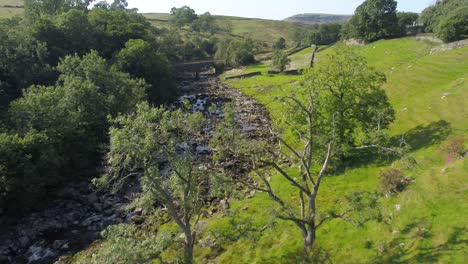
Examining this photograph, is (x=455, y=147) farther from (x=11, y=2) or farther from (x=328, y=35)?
(x=11, y=2)

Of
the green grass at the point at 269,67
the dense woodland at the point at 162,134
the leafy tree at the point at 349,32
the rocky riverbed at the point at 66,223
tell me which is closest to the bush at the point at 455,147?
the dense woodland at the point at 162,134

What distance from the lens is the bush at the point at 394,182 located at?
27125 millimetres

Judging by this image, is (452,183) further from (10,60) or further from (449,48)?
(10,60)

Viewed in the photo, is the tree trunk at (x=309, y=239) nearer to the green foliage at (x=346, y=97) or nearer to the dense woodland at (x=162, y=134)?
the dense woodland at (x=162, y=134)

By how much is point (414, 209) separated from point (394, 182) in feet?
11.5

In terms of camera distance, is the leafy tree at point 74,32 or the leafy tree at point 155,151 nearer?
the leafy tree at point 155,151

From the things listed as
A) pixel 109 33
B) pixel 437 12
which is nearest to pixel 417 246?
pixel 109 33

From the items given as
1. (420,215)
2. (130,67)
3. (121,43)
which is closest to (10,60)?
(130,67)

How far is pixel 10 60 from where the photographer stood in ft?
204

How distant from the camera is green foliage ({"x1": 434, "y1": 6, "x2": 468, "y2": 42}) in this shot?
232 feet

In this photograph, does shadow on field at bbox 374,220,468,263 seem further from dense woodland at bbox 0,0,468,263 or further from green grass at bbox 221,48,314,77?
green grass at bbox 221,48,314,77

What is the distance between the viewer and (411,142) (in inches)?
1399

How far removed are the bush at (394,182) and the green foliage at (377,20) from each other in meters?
77.8

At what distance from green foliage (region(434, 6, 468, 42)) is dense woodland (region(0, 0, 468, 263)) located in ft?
0.70
